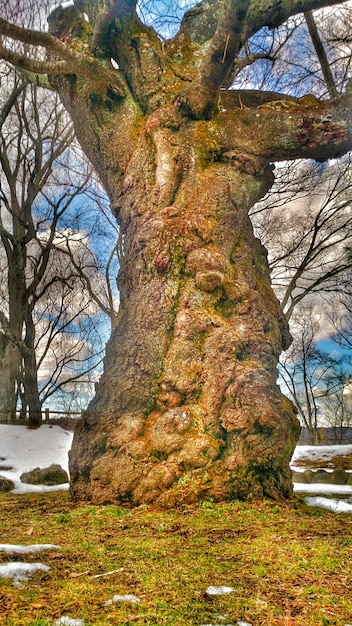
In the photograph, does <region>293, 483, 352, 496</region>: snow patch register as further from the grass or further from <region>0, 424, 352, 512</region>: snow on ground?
<region>0, 424, 352, 512</region>: snow on ground

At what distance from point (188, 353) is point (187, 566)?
241 cm

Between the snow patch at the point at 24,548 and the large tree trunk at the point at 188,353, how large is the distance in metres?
1.36

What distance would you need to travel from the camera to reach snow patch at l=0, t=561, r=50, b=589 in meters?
2.21

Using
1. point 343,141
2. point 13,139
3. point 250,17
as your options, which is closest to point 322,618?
point 343,141

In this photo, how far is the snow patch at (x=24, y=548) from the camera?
2.66 metres

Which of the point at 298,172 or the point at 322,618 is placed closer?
the point at 322,618

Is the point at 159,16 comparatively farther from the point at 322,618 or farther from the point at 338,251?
the point at 338,251

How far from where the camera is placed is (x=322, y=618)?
1878 mm

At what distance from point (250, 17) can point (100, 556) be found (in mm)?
6047

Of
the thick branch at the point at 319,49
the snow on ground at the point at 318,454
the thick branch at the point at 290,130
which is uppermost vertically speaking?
the thick branch at the point at 319,49

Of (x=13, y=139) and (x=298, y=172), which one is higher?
(x=13, y=139)

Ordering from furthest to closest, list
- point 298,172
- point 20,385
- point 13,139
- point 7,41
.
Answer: point 20,385, point 13,139, point 298,172, point 7,41

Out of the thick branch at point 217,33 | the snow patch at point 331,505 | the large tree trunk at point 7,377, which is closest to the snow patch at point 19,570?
the snow patch at point 331,505

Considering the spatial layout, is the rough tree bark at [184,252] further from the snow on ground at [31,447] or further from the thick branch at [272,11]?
the snow on ground at [31,447]
